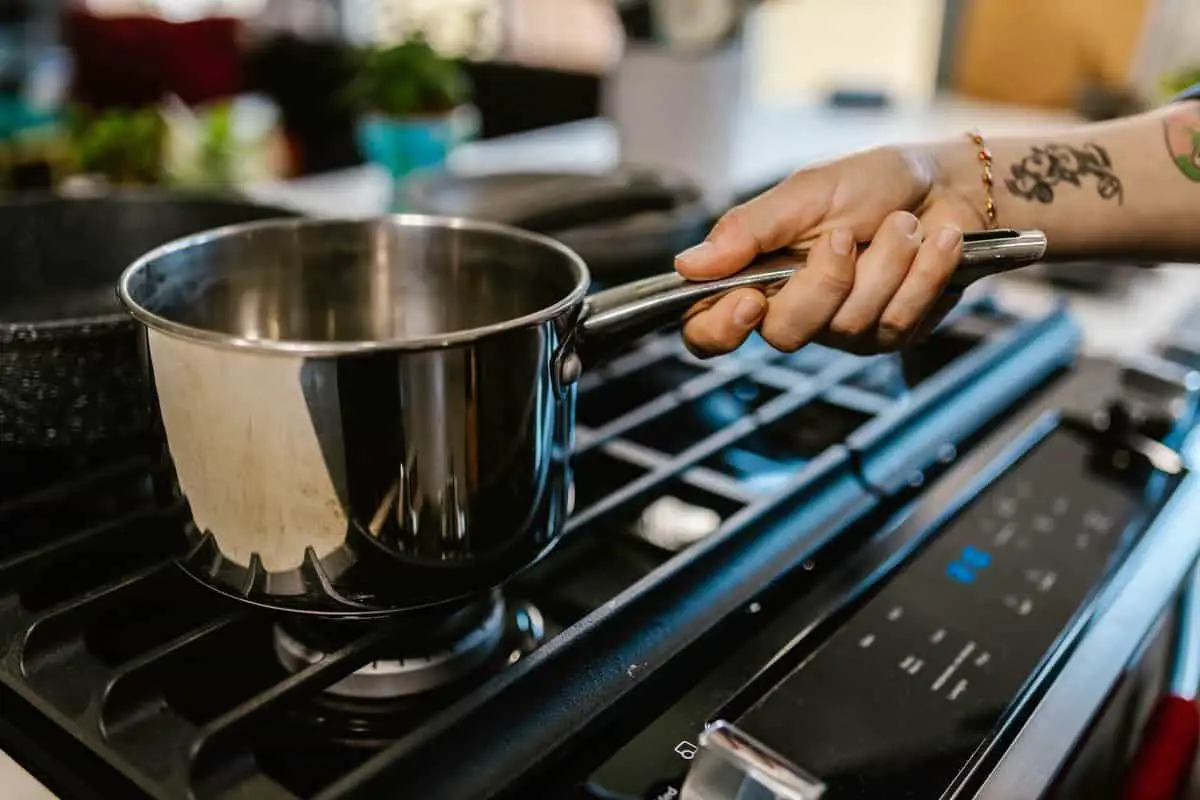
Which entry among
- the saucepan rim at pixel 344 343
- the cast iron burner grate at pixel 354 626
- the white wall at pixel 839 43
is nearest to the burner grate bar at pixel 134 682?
the cast iron burner grate at pixel 354 626

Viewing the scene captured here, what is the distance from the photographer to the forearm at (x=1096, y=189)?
560 millimetres

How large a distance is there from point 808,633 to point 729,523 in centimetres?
7

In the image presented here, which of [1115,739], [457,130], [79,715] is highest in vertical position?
[457,130]

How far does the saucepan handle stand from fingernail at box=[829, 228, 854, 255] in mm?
17

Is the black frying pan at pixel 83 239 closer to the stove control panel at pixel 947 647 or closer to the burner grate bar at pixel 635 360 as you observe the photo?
the burner grate bar at pixel 635 360

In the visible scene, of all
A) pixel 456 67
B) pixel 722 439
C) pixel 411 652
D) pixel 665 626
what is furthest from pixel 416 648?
pixel 456 67

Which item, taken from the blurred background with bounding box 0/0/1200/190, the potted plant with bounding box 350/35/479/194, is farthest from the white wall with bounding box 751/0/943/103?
the potted plant with bounding box 350/35/479/194

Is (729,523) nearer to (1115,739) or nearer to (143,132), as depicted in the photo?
(1115,739)

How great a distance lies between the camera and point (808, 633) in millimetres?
477

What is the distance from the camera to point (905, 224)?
1.48ft

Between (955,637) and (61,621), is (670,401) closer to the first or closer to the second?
(955,637)

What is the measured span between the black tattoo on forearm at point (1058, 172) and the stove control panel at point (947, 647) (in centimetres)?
17

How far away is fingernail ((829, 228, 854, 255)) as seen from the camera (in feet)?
1.42

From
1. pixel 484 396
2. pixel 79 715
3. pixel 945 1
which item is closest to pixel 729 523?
pixel 484 396
